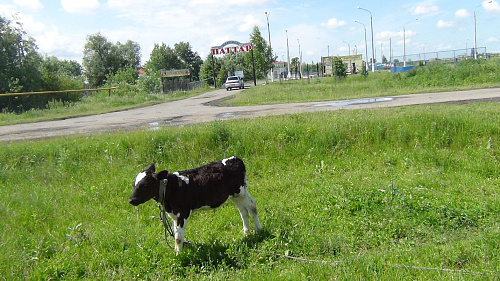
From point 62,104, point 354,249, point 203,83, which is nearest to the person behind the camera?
point 354,249

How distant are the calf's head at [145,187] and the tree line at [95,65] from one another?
28.6m

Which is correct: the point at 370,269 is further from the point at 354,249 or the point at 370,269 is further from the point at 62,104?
the point at 62,104

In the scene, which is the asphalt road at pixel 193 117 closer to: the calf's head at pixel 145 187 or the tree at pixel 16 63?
the calf's head at pixel 145 187

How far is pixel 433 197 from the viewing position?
21.0 ft

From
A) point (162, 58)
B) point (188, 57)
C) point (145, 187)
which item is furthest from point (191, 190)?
point (188, 57)

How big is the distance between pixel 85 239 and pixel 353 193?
4198 mm

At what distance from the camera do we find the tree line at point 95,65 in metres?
36.4

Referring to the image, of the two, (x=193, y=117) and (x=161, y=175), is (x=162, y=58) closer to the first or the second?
(x=193, y=117)

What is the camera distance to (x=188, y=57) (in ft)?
357

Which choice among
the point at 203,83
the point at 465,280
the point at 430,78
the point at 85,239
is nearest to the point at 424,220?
the point at 465,280

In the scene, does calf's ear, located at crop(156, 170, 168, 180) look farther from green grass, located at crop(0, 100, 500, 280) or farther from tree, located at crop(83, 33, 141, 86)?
tree, located at crop(83, 33, 141, 86)

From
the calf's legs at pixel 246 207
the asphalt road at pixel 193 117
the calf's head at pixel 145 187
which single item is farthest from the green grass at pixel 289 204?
the asphalt road at pixel 193 117

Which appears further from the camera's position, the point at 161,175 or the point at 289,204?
the point at 289,204

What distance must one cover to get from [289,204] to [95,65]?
88.3 meters
